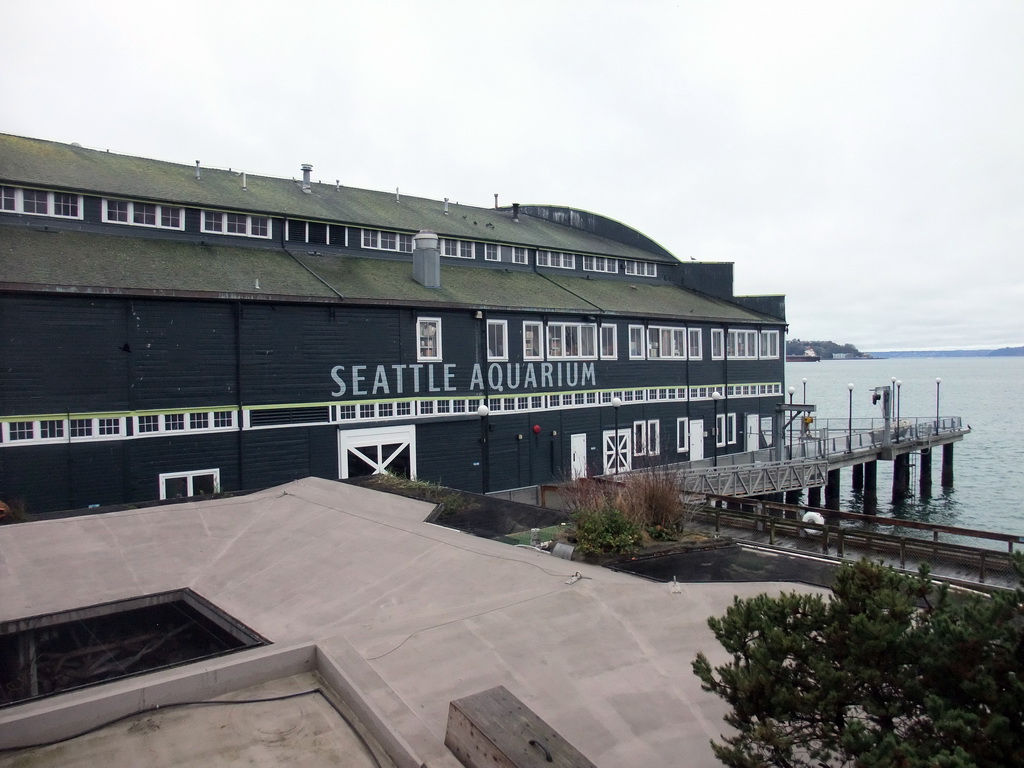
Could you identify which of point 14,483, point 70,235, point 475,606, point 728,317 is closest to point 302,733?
point 475,606

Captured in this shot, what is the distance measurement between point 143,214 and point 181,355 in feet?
21.7

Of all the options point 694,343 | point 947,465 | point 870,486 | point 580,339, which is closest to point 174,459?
point 580,339

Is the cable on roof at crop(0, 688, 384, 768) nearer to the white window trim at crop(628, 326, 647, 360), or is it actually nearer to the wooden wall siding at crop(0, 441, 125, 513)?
the wooden wall siding at crop(0, 441, 125, 513)

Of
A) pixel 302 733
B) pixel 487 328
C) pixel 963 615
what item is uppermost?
pixel 487 328

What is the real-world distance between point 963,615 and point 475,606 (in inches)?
240

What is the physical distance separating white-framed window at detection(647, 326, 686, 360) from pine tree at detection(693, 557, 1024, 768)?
104 ft

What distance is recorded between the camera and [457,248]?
35.3m

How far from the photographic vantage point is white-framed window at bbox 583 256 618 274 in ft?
135

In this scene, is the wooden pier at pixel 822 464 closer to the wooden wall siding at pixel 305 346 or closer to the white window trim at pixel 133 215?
the wooden wall siding at pixel 305 346

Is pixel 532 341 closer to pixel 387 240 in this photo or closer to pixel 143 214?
pixel 387 240

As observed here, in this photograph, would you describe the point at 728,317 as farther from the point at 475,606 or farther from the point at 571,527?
the point at 475,606

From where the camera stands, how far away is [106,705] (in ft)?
22.4

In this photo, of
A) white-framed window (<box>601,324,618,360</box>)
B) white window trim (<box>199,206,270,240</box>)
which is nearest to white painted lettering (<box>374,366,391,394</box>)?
white window trim (<box>199,206,270,240</box>)

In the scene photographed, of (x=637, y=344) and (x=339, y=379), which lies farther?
→ (x=637, y=344)
